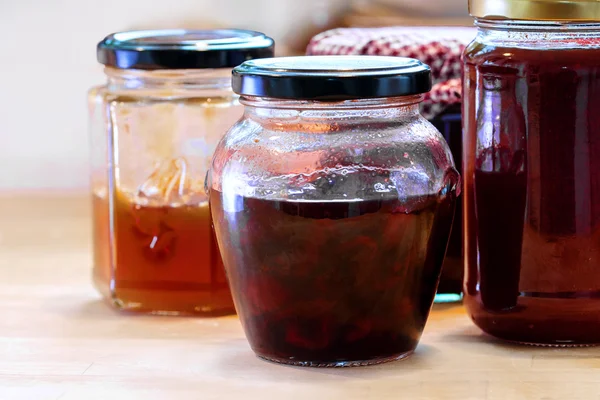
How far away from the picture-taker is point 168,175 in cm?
102

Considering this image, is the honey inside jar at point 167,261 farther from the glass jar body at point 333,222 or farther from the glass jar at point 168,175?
the glass jar body at point 333,222

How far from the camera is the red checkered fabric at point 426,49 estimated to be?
1020mm

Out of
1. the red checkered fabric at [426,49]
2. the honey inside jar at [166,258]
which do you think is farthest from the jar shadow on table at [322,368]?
the red checkered fabric at [426,49]

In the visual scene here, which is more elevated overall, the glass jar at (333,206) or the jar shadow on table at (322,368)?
the glass jar at (333,206)

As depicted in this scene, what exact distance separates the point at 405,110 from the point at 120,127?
0.29m

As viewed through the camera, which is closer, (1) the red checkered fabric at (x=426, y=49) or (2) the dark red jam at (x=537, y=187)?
(2) the dark red jam at (x=537, y=187)

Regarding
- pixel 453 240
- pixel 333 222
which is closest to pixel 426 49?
pixel 453 240

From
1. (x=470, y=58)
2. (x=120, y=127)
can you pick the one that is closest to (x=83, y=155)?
(x=120, y=127)

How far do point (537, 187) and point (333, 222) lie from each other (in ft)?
0.54

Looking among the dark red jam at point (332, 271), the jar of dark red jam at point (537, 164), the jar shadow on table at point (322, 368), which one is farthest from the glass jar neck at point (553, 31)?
the jar shadow on table at point (322, 368)

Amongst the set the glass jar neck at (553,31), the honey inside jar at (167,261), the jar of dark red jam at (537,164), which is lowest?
the honey inside jar at (167,261)

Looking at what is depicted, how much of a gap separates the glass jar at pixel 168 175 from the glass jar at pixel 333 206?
0.45ft

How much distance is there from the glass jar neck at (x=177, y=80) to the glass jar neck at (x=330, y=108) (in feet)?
0.52

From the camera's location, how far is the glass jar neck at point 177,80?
102 centimetres
